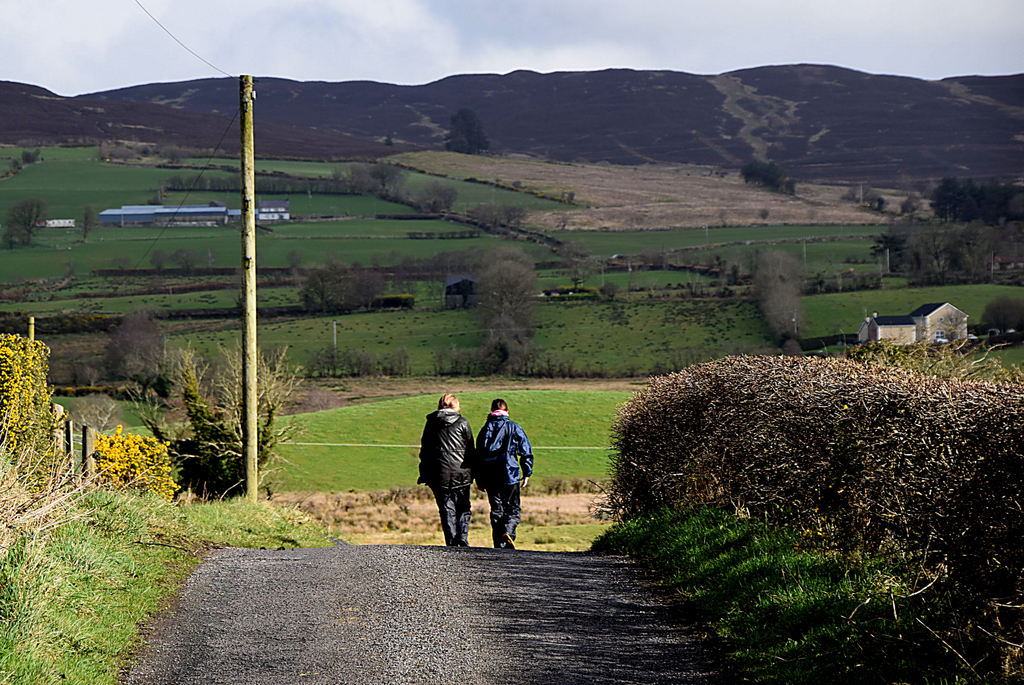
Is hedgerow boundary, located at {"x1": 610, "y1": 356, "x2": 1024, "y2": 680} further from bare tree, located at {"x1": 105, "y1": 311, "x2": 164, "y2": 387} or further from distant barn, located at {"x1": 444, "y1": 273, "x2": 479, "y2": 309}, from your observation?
distant barn, located at {"x1": 444, "y1": 273, "x2": 479, "y2": 309}

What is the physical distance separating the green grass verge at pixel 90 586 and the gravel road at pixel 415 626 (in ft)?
0.76

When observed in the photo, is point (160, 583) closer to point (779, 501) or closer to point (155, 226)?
point (779, 501)

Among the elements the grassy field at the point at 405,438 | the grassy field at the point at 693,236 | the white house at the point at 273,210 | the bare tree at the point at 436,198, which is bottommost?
the grassy field at the point at 405,438

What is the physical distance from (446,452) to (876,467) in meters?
6.84

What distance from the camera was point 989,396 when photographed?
712 cm

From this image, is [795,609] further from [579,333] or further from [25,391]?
[579,333]

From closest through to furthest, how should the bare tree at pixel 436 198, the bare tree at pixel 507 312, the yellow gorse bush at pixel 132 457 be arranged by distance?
the yellow gorse bush at pixel 132 457, the bare tree at pixel 507 312, the bare tree at pixel 436 198

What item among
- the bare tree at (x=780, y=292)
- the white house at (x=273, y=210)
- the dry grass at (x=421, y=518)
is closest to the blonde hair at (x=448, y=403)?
the dry grass at (x=421, y=518)

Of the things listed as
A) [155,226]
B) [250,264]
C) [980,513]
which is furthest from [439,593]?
[155,226]

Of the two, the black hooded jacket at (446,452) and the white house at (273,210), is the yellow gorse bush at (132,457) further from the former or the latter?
the white house at (273,210)

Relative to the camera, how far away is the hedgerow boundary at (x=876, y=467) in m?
6.14

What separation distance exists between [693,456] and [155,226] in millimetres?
169964

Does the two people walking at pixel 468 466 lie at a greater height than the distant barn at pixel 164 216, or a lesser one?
lesser

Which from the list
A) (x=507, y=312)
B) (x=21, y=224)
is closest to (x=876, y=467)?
(x=507, y=312)
